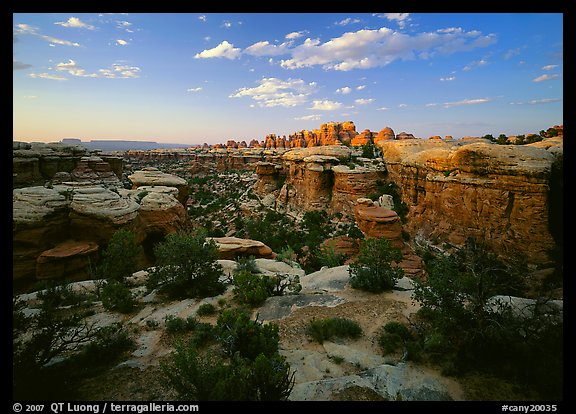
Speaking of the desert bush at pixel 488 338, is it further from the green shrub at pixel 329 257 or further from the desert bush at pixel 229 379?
the green shrub at pixel 329 257

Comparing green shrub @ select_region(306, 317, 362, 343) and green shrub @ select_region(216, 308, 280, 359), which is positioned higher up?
green shrub @ select_region(216, 308, 280, 359)

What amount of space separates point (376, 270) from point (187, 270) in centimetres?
693

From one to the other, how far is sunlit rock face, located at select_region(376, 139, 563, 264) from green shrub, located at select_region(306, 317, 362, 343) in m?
13.9

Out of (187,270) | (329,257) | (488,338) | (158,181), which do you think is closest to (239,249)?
(329,257)

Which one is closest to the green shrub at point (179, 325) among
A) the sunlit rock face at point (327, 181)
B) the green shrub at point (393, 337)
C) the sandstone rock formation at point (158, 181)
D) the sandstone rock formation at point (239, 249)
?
the green shrub at point (393, 337)

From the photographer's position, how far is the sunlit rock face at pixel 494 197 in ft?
47.2

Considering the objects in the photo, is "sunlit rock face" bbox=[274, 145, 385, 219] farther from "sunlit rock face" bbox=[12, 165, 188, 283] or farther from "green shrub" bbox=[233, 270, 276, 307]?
"green shrub" bbox=[233, 270, 276, 307]

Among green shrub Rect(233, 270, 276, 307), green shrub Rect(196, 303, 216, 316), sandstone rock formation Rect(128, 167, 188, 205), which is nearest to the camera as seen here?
green shrub Rect(196, 303, 216, 316)

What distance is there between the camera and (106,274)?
9258mm

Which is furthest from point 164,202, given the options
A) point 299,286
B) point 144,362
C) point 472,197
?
point 472,197

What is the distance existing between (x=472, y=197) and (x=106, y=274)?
68.5 feet

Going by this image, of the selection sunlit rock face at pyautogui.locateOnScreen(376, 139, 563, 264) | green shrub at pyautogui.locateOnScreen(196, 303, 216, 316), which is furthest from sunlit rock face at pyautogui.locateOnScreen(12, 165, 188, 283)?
Answer: sunlit rock face at pyautogui.locateOnScreen(376, 139, 563, 264)

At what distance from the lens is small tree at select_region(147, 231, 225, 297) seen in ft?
28.9
